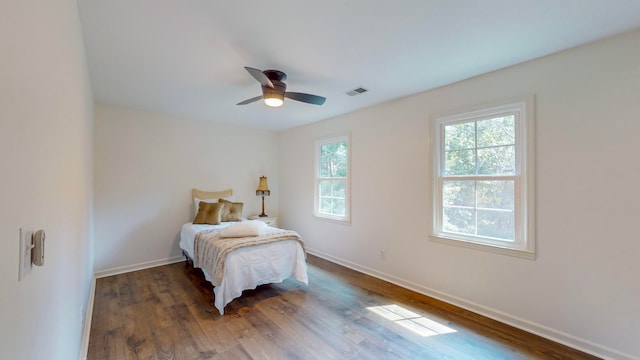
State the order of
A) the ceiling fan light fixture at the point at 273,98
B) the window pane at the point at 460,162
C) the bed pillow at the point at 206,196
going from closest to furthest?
the ceiling fan light fixture at the point at 273,98, the window pane at the point at 460,162, the bed pillow at the point at 206,196

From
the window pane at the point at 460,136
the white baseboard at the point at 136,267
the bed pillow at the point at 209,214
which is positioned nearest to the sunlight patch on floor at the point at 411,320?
the window pane at the point at 460,136

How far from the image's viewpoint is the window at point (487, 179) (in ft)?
8.07

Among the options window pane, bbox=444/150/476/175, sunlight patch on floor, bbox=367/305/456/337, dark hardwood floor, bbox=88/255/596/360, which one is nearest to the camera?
dark hardwood floor, bbox=88/255/596/360

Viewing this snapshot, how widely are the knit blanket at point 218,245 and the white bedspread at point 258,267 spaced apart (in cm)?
6

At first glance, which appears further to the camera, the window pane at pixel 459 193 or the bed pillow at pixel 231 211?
the bed pillow at pixel 231 211

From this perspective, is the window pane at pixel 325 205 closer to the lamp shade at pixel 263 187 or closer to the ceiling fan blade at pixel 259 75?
the lamp shade at pixel 263 187

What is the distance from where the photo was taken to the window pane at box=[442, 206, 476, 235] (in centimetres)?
285

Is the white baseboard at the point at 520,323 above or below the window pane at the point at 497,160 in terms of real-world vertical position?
below

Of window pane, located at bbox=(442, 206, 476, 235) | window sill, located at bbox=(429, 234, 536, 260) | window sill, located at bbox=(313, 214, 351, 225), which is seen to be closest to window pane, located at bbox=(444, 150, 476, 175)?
window pane, located at bbox=(442, 206, 476, 235)

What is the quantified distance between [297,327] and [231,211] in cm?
249

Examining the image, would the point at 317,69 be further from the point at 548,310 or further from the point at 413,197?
the point at 548,310

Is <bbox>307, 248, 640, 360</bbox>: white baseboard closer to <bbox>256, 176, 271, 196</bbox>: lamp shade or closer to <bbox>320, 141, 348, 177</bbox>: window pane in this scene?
<bbox>320, 141, 348, 177</bbox>: window pane

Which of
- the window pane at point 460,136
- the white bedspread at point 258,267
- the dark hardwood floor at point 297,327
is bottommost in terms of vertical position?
the dark hardwood floor at point 297,327

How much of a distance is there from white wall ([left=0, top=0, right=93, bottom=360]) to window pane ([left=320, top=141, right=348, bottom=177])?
3.38 metres
